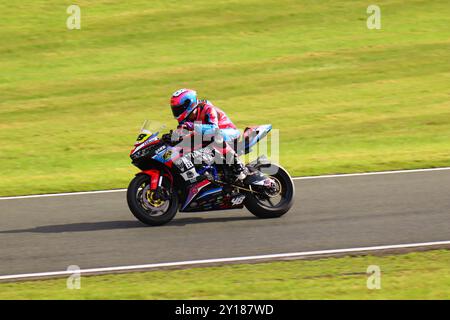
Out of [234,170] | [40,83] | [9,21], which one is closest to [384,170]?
[234,170]

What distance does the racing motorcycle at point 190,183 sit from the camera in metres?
11.4

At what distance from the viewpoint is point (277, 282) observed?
9.15 m

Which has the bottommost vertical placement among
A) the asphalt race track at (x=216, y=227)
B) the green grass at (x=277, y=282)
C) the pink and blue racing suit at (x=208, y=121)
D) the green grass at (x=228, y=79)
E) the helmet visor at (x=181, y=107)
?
the green grass at (x=277, y=282)

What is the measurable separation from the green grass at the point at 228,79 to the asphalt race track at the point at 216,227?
155 centimetres

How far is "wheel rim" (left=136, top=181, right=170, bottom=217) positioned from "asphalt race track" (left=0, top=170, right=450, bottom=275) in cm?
22

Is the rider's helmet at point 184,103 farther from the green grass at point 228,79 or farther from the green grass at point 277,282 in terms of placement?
the green grass at point 228,79

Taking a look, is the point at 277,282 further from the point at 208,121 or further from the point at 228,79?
the point at 228,79

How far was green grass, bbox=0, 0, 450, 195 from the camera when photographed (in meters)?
16.6

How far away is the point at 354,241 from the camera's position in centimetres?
1070

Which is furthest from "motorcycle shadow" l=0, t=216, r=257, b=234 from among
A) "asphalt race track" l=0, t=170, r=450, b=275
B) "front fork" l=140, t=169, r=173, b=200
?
"front fork" l=140, t=169, r=173, b=200

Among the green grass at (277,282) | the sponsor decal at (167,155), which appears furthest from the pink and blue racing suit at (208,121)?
the green grass at (277,282)

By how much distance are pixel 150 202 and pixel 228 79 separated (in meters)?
10.4
